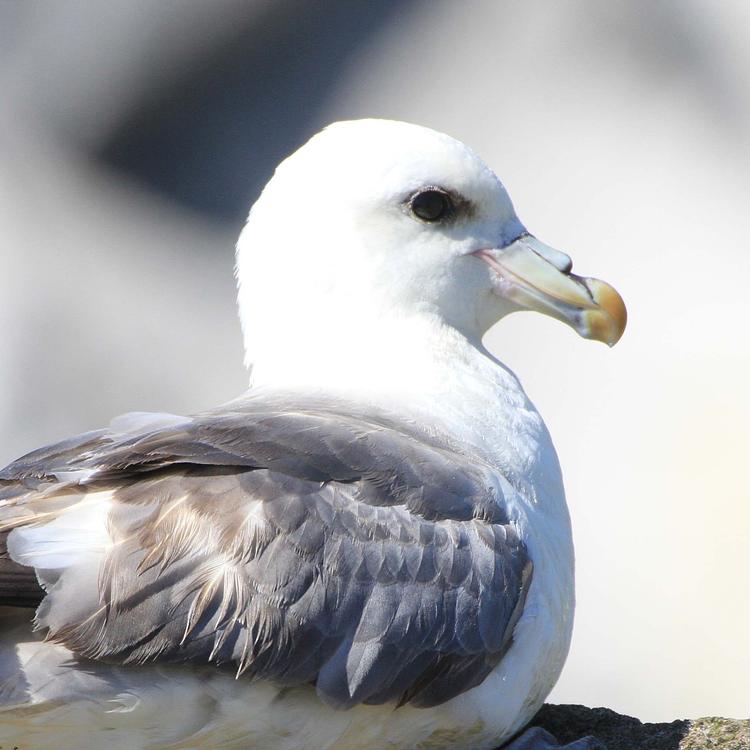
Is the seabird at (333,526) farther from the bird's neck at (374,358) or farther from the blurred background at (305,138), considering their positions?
the blurred background at (305,138)

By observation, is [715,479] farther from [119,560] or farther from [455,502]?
[119,560]

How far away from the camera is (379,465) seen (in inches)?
122

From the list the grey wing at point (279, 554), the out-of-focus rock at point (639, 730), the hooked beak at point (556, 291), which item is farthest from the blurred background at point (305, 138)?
the grey wing at point (279, 554)

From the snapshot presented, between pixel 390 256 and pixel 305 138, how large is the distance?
15.6 feet

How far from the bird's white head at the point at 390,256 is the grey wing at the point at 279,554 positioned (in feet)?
2.10

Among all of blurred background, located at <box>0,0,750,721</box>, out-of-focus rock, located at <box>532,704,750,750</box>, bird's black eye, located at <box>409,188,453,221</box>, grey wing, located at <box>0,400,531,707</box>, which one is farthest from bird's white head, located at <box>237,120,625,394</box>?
blurred background, located at <box>0,0,750,721</box>

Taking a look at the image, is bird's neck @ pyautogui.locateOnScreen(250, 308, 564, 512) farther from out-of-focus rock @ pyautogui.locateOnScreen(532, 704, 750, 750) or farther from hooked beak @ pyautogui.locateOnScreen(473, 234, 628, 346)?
out-of-focus rock @ pyautogui.locateOnScreen(532, 704, 750, 750)

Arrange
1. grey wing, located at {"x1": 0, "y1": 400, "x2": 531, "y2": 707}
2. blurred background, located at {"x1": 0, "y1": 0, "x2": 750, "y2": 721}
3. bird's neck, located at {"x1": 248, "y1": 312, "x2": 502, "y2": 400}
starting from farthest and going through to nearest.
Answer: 1. blurred background, located at {"x1": 0, "y1": 0, "x2": 750, "y2": 721}
2. bird's neck, located at {"x1": 248, "y1": 312, "x2": 502, "y2": 400}
3. grey wing, located at {"x1": 0, "y1": 400, "x2": 531, "y2": 707}

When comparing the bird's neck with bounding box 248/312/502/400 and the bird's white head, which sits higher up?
the bird's white head

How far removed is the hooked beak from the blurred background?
328 centimetres

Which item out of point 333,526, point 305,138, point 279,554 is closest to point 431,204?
Result: point 333,526

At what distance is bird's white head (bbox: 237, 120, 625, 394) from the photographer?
12.4ft

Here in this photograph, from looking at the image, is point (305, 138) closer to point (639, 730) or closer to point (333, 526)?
point (639, 730)

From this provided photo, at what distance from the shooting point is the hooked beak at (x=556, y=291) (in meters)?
3.84
